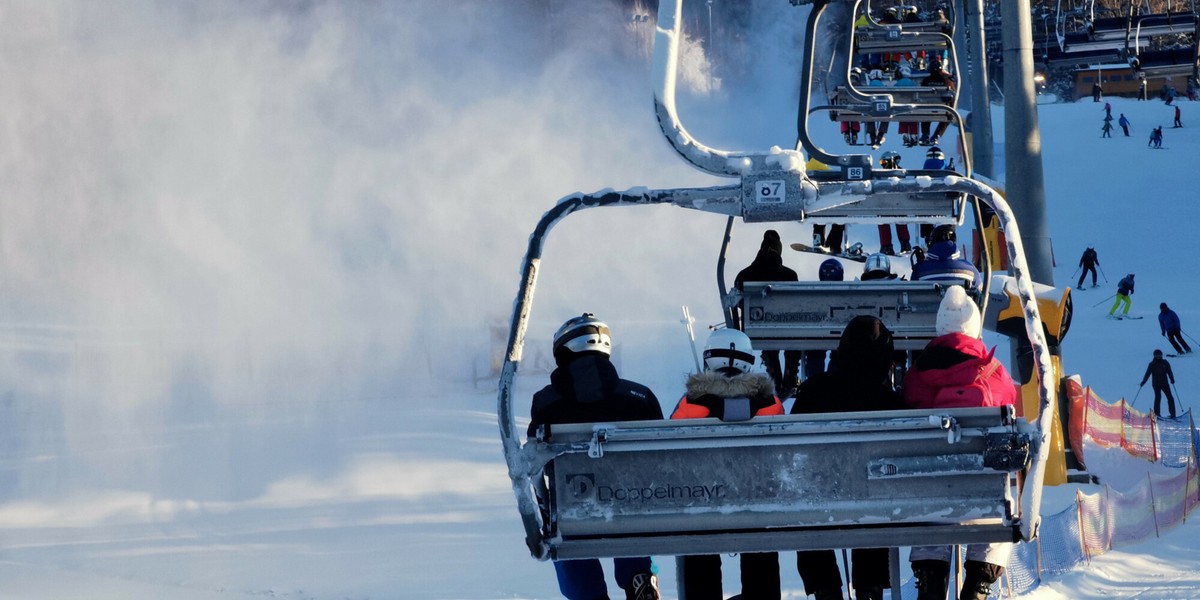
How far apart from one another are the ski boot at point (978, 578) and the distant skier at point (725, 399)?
668 mm

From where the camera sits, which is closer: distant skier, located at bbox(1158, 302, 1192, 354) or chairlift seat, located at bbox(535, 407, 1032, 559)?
chairlift seat, located at bbox(535, 407, 1032, 559)

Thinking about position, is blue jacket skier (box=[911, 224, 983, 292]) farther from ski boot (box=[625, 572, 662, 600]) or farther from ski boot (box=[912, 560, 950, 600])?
ski boot (box=[625, 572, 662, 600])

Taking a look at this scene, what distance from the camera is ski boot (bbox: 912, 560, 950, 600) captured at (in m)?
5.07

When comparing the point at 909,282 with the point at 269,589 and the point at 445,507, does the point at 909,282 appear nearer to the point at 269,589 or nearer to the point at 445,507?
the point at 269,589

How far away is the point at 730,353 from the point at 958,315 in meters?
0.78

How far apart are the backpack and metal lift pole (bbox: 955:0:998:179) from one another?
20.4m

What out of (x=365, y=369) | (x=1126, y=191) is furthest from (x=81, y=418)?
(x=1126, y=191)

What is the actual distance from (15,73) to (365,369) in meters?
10.7

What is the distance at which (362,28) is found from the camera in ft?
119

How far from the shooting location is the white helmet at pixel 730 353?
4777 mm

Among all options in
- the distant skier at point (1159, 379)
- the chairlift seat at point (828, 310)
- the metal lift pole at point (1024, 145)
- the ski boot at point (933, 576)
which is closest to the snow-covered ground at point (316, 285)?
the distant skier at point (1159, 379)

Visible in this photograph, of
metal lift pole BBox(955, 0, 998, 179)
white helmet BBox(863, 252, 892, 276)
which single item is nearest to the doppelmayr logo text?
white helmet BBox(863, 252, 892, 276)

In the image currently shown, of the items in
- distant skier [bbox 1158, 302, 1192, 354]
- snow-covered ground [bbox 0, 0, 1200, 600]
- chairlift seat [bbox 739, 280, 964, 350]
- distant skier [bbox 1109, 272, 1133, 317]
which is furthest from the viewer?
distant skier [bbox 1109, 272, 1133, 317]

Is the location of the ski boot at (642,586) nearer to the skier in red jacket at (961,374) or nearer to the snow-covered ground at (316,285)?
the skier in red jacket at (961,374)
